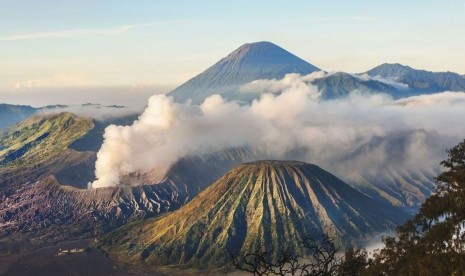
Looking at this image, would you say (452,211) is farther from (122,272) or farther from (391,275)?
(122,272)

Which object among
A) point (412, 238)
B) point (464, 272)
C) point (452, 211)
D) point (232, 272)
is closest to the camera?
point (464, 272)

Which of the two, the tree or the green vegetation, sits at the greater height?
the tree

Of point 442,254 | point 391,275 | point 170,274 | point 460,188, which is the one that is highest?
point 460,188

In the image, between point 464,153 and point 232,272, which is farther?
point 232,272

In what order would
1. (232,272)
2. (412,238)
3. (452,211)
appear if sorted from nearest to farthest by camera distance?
1. (452,211)
2. (412,238)
3. (232,272)

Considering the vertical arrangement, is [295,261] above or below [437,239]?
above

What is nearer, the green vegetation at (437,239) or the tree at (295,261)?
the tree at (295,261)

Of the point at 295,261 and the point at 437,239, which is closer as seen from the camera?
the point at 295,261

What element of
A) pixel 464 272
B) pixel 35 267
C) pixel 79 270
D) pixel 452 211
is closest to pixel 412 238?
pixel 452 211

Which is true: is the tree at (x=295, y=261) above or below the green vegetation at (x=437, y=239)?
above

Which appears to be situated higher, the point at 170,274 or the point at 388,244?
the point at 388,244

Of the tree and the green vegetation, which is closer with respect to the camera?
the tree
